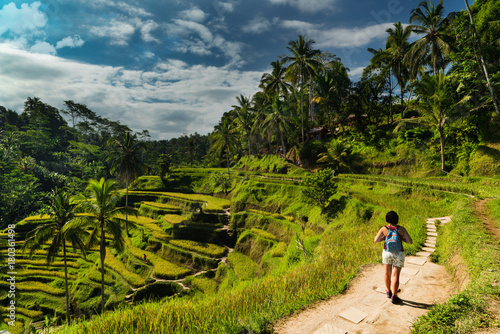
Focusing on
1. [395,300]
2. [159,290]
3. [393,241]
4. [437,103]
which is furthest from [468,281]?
[159,290]

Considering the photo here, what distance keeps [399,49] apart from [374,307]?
124ft

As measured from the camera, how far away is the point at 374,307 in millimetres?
4707

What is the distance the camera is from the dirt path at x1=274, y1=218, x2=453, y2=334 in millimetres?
4121

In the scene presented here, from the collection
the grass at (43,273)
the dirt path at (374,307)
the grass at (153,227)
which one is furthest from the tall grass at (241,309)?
the grass at (43,273)

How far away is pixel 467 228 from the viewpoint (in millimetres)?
7332

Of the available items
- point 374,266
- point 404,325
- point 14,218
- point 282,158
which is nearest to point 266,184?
point 282,158

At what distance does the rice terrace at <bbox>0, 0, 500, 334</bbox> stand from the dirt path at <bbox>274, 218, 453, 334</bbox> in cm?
4

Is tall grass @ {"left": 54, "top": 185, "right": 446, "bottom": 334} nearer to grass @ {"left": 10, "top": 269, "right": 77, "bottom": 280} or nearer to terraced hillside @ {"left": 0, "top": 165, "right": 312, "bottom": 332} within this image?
terraced hillside @ {"left": 0, "top": 165, "right": 312, "bottom": 332}

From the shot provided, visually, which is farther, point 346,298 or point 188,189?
point 188,189

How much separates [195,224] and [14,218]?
49.7m

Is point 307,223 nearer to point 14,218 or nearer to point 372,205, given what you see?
point 372,205

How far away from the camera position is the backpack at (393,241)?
4770 mm

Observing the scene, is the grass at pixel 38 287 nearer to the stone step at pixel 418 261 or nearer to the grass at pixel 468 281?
the stone step at pixel 418 261

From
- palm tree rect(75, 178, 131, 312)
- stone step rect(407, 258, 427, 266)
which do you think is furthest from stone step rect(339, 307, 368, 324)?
palm tree rect(75, 178, 131, 312)
